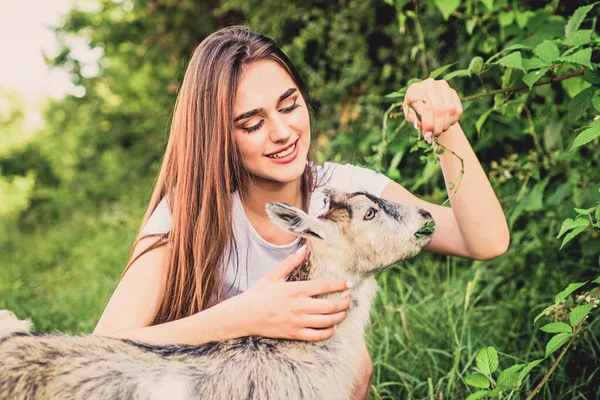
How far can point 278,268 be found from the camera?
2.43 metres

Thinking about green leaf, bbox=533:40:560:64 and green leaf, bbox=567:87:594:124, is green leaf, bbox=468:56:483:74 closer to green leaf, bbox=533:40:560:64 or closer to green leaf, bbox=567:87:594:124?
green leaf, bbox=533:40:560:64

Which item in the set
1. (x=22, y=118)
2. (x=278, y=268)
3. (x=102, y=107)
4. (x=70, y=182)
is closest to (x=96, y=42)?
(x=102, y=107)

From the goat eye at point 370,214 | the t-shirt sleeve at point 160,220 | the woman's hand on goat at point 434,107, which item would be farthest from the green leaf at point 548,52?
the t-shirt sleeve at point 160,220

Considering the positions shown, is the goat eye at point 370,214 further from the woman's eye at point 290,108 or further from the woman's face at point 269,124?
the woman's eye at point 290,108

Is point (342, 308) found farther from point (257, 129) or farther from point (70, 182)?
point (70, 182)

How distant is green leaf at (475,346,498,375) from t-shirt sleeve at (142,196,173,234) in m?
1.47

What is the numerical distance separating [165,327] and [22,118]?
1492 centimetres

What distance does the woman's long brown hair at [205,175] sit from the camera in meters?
2.74

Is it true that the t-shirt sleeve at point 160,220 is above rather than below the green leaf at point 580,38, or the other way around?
below

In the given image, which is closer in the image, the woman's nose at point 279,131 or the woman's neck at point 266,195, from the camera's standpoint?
the woman's nose at point 279,131

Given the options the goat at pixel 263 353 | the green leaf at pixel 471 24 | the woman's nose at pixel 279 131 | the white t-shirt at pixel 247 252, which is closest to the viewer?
the goat at pixel 263 353

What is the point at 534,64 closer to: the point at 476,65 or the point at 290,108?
the point at 476,65

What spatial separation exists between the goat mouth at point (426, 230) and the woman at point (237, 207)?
0.60ft

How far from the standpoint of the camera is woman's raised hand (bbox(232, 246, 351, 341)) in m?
A: 2.29
